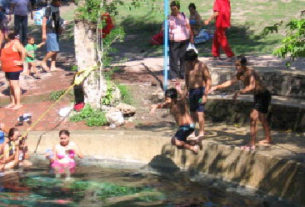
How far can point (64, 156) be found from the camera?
1292 cm

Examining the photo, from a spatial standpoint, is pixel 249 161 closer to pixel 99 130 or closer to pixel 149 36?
pixel 99 130

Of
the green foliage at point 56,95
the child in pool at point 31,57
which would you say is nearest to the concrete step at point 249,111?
the green foliage at point 56,95

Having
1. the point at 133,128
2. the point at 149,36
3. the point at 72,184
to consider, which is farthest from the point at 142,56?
the point at 72,184

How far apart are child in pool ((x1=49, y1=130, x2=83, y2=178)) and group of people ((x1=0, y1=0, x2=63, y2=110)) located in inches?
109

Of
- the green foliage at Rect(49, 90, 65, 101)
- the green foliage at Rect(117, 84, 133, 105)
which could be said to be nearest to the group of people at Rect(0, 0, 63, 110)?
the green foliage at Rect(49, 90, 65, 101)

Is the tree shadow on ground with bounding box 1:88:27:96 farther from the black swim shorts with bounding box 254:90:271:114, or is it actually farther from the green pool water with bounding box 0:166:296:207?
the black swim shorts with bounding box 254:90:271:114

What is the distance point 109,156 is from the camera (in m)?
13.4

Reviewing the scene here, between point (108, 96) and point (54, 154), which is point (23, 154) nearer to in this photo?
point (54, 154)

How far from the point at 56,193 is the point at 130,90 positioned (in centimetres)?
480

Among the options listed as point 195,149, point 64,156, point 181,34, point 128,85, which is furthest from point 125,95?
point 195,149

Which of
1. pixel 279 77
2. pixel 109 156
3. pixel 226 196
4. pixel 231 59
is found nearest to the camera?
pixel 226 196

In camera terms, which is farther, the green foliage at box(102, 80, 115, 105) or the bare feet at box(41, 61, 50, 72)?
the bare feet at box(41, 61, 50, 72)

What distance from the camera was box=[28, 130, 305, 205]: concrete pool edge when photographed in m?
10.5

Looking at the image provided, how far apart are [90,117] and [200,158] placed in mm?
3330
